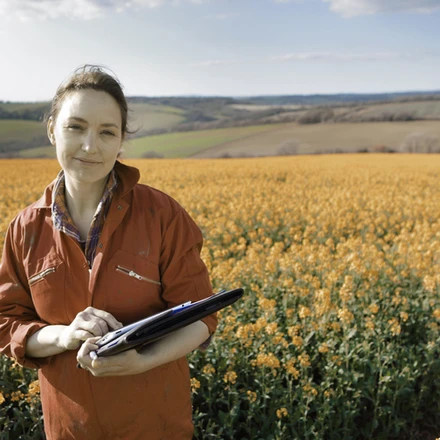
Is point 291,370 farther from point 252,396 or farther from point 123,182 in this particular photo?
point 123,182

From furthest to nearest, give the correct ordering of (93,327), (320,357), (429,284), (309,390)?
(429,284)
(320,357)
(309,390)
(93,327)

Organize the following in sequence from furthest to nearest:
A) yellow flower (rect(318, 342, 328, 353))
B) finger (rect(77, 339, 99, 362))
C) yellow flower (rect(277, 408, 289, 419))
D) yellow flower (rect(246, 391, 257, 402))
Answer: yellow flower (rect(318, 342, 328, 353)) < yellow flower (rect(246, 391, 257, 402)) < yellow flower (rect(277, 408, 289, 419)) < finger (rect(77, 339, 99, 362))

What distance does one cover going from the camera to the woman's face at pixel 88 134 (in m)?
1.78

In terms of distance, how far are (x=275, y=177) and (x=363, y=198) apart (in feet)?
24.9

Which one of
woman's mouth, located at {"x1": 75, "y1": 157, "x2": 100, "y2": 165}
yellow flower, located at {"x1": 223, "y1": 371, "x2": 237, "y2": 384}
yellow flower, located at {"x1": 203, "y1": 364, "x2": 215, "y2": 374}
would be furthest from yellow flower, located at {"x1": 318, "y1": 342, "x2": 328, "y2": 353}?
woman's mouth, located at {"x1": 75, "y1": 157, "x2": 100, "y2": 165}

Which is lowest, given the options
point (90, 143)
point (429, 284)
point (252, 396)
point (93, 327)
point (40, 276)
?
point (252, 396)

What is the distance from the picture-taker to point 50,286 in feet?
6.15

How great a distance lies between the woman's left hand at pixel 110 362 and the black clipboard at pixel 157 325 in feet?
0.09

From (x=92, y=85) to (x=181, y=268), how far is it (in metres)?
0.77

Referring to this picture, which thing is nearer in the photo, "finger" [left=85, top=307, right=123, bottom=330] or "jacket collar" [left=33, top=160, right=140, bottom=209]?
"finger" [left=85, top=307, right=123, bottom=330]

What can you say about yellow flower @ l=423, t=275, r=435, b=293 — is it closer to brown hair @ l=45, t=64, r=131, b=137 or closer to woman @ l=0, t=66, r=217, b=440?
woman @ l=0, t=66, r=217, b=440

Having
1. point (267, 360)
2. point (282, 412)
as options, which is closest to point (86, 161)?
point (267, 360)

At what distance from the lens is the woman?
71.6 inches

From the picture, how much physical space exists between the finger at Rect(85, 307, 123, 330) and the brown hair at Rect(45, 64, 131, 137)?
2.48ft
